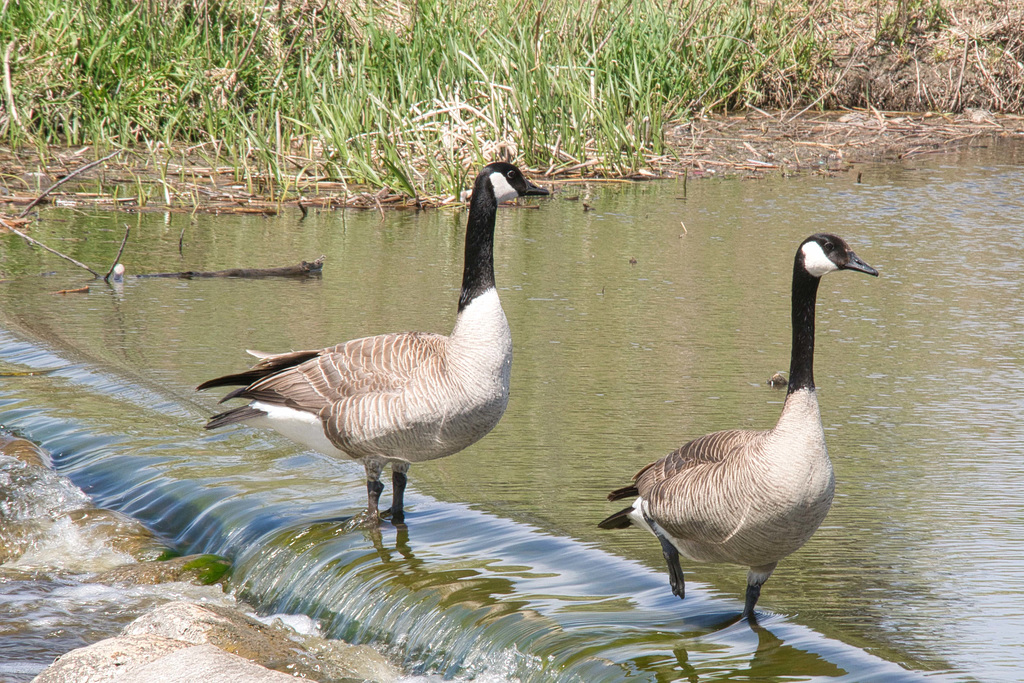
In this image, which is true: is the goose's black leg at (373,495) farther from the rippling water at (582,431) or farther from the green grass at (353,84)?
the green grass at (353,84)

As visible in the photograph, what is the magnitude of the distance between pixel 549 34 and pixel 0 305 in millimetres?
7547

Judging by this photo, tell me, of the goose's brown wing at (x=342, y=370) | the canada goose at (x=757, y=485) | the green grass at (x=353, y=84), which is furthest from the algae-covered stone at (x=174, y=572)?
the green grass at (x=353, y=84)

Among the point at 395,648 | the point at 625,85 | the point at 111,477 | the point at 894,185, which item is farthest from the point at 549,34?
the point at 395,648

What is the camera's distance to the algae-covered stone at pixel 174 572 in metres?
5.16

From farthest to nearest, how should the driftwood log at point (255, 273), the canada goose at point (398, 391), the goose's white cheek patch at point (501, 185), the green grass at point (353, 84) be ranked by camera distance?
the green grass at point (353, 84) → the driftwood log at point (255, 273) → the goose's white cheek patch at point (501, 185) → the canada goose at point (398, 391)

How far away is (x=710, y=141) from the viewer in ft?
48.9

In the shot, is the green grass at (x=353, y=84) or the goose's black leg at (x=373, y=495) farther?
the green grass at (x=353, y=84)

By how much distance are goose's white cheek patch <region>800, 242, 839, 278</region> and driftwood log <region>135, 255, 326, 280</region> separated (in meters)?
5.52

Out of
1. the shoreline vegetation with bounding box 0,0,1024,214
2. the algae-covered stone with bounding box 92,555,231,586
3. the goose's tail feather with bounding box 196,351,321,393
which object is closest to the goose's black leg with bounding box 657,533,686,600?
the goose's tail feather with bounding box 196,351,321,393

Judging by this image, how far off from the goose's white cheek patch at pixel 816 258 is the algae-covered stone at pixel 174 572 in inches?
116

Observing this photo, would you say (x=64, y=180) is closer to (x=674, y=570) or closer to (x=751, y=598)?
(x=674, y=570)

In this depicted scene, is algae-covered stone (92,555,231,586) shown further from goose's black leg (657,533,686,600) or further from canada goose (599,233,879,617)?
goose's black leg (657,533,686,600)

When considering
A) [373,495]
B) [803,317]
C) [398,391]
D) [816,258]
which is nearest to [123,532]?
[373,495]

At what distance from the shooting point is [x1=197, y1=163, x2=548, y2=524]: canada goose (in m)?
4.70
